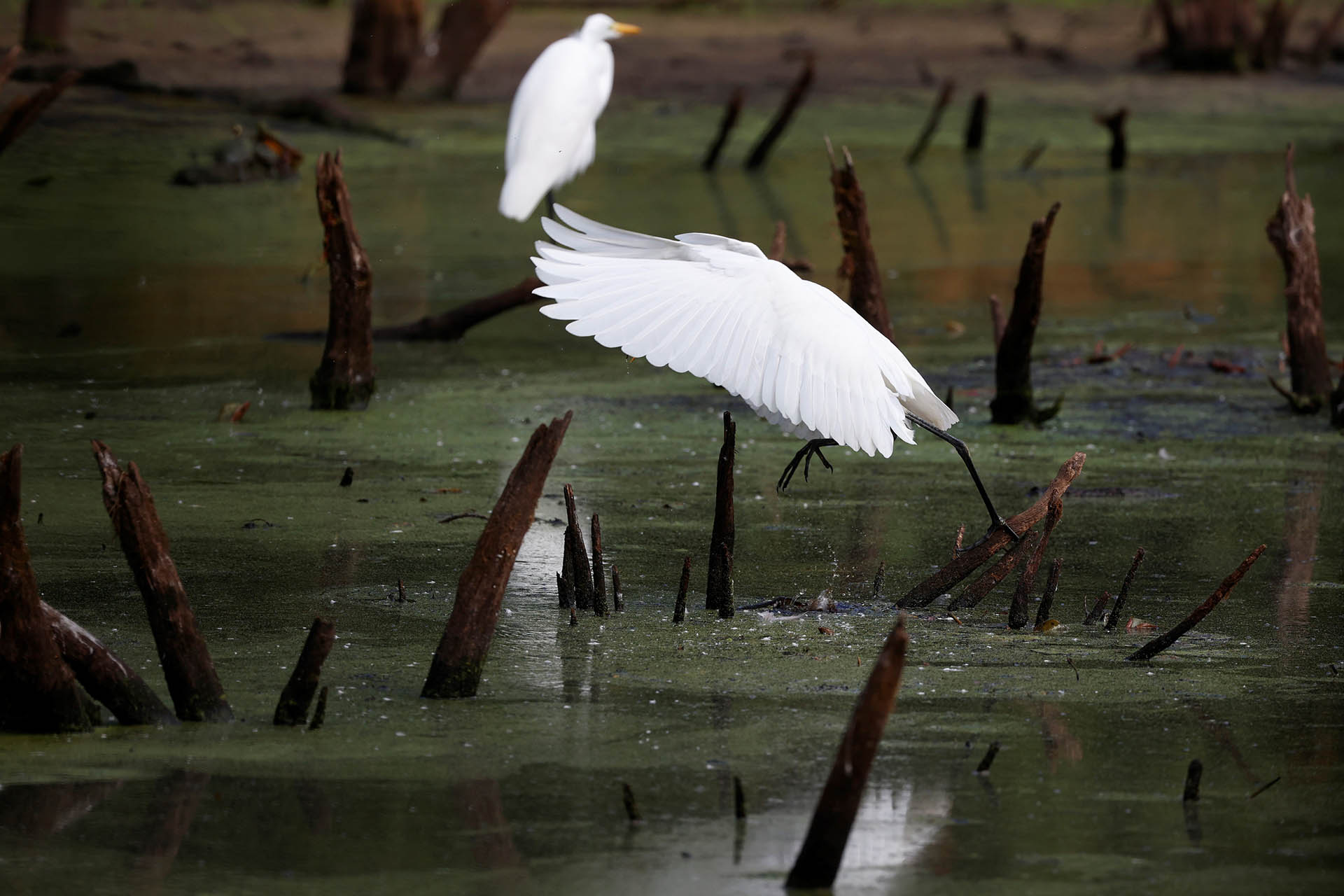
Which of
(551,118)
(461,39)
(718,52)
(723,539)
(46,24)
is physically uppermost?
(551,118)

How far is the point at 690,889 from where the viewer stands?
107 inches

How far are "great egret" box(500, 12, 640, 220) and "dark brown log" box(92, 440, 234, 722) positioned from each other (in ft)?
18.0

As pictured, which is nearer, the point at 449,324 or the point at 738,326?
the point at 738,326

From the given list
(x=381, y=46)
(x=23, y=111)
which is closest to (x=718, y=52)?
(x=381, y=46)

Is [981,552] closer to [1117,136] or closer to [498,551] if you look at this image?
[498,551]

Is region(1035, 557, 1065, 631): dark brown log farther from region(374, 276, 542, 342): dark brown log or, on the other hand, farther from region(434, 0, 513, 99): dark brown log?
region(434, 0, 513, 99): dark brown log

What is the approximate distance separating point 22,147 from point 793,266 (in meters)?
6.27

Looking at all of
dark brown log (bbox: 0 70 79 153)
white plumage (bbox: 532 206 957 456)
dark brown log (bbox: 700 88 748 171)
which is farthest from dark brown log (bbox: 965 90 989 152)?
white plumage (bbox: 532 206 957 456)

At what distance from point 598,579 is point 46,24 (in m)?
14.0

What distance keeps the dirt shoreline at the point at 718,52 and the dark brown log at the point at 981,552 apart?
12.1 m

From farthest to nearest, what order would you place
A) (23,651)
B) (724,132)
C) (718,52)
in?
(718,52) → (724,132) → (23,651)

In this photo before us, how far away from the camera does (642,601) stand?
13.9ft

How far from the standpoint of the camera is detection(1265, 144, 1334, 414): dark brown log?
6.23 m

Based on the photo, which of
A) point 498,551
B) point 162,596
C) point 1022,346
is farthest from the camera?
point 1022,346
